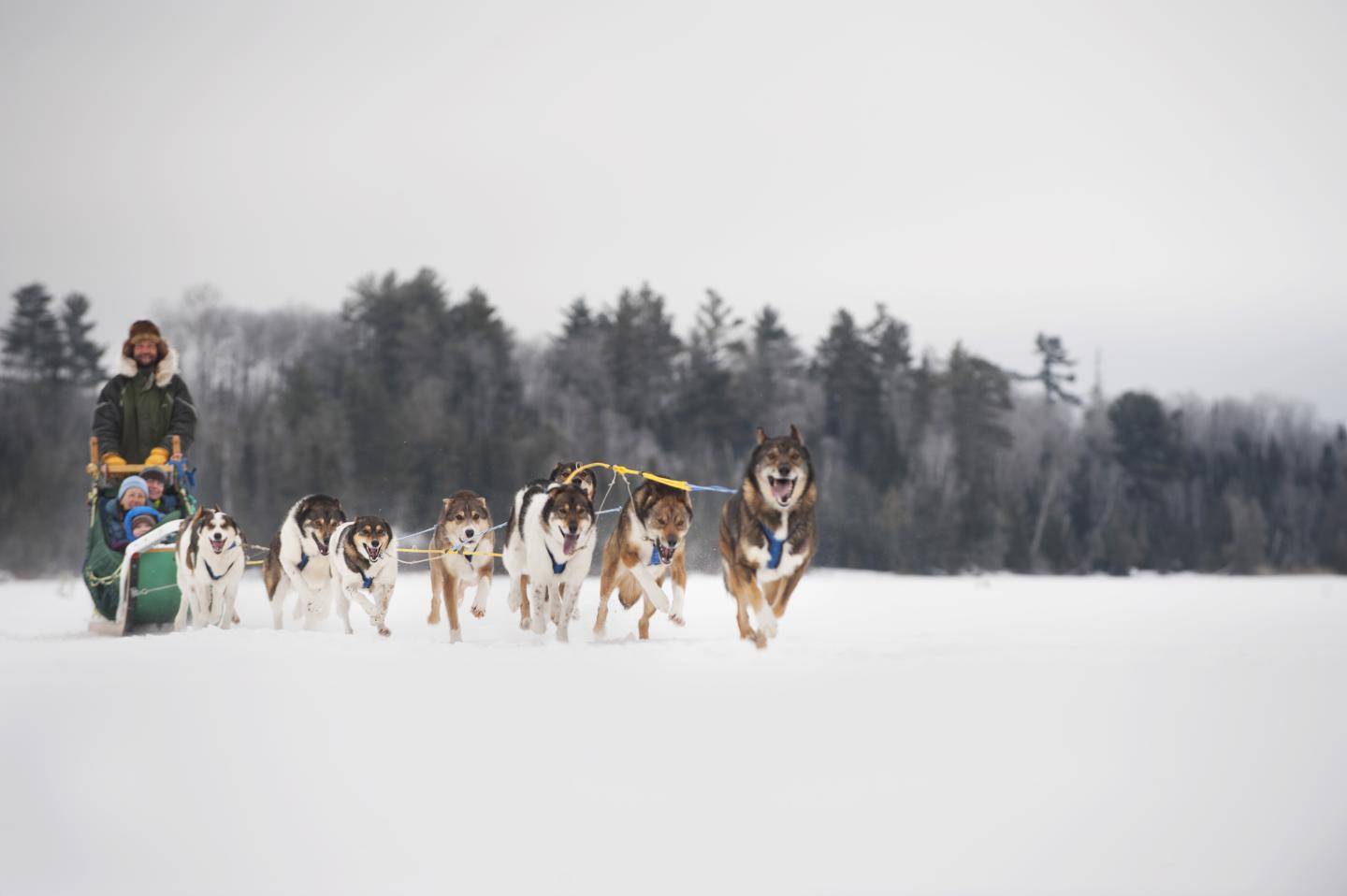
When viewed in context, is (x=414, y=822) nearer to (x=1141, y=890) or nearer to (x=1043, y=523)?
(x=1141, y=890)

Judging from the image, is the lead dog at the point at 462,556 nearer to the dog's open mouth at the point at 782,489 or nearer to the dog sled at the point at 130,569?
the dog sled at the point at 130,569

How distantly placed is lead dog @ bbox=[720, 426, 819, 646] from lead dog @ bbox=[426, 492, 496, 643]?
1918 mm

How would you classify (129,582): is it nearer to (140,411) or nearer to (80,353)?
(140,411)

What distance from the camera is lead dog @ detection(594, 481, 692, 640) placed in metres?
7.62

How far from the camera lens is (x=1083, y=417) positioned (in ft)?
123

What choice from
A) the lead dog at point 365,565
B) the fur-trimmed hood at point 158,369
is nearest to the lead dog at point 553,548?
the lead dog at point 365,565

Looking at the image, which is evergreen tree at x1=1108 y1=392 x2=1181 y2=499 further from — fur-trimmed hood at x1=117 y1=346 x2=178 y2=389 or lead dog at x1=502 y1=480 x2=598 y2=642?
fur-trimmed hood at x1=117 y1=346 x2=178 y2=389

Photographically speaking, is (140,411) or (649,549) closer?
(649,549)

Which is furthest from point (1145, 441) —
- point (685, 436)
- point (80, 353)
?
point (80, 353)

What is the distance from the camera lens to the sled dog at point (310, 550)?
27.7 ft

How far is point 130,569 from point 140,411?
45.0 inches

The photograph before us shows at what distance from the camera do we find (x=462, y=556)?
27.9 feet

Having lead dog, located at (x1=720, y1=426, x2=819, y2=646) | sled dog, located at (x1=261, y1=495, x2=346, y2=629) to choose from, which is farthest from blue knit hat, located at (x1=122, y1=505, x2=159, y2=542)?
lead dog, located at (x1=720, y1=426, x2=819, y2=646)

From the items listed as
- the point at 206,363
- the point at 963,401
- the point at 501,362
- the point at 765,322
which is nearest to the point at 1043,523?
the point at 963,401
